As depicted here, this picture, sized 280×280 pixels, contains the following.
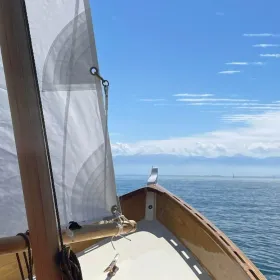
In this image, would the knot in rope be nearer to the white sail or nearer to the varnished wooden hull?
the white sail

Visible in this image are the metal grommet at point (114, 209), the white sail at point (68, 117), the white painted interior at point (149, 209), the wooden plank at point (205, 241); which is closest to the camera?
the white sail at point (68, 117)

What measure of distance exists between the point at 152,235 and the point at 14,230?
5.69 feet

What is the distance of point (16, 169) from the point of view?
1.51 meters

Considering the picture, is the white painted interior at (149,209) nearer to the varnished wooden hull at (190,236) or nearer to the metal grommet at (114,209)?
the varnished wooden hull at (190,236)

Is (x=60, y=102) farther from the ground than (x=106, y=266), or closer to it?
farther from the ground

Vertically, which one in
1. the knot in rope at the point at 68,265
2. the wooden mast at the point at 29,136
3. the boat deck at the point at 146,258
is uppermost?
the wooden mast at the point at 29,136

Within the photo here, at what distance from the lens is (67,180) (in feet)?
5.19

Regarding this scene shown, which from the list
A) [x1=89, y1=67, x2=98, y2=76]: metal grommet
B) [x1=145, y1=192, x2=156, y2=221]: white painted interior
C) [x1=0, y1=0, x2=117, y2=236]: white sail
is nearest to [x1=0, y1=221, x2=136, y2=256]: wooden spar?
[x1=0, y1=0, x2=117, y2=236]: white sail

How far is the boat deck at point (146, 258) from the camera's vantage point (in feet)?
8.07

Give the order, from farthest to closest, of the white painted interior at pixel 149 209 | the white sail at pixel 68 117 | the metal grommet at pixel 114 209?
the white painted interior at pixel 149 209
the metal grommet at pixel 114 209
the white sail at pixel 68 117

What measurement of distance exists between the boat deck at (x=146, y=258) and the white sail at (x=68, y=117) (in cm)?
102

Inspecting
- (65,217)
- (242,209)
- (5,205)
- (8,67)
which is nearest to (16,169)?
(5,205)

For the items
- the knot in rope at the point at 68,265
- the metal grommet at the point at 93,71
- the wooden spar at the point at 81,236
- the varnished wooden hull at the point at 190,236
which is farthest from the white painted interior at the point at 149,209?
the knot in rope at the point at 68,265

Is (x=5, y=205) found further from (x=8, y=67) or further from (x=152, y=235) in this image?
(x=152, y=235)
